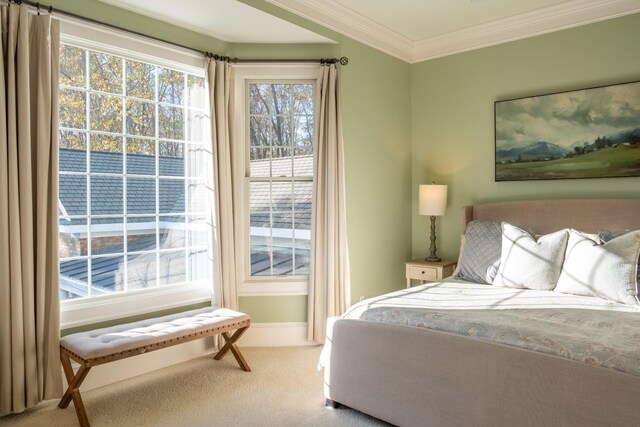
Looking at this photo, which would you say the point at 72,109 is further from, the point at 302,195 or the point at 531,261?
the point at 531,261

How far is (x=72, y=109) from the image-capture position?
3.17m

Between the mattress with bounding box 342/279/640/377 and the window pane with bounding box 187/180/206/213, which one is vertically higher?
the window pane with bounding box 187/180/206/213

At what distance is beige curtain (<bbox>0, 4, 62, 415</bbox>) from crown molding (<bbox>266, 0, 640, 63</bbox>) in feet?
5.34

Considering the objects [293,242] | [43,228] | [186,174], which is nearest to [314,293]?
[293,242]

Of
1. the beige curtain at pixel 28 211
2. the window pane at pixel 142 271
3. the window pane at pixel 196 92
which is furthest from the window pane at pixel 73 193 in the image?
the window pane at pixel 196 92

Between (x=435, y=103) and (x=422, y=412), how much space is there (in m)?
3.20

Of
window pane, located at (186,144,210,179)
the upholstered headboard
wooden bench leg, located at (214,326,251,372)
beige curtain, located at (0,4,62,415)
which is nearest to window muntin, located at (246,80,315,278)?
window pane, located at (186,144,210,179)

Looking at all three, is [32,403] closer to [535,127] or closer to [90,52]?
[90,52]

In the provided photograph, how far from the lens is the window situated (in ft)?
10.4

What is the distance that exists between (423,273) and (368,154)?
1.20 m

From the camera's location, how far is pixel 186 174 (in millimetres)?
3861

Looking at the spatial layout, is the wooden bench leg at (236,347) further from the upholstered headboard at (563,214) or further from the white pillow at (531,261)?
the upholstered headboard at (563,214)

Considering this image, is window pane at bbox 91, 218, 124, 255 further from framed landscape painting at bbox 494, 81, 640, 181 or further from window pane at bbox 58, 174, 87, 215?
framed landscape painting at bbox 494, 81, 640, 181

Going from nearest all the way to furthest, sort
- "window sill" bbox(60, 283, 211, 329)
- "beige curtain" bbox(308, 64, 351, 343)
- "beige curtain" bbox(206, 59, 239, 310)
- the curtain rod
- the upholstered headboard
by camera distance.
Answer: the curtain rod
"window sill" bbox(60, 283, 211, 329)
the upholstered headboard
"beige curtain" bbox(206, 59, 239, 310)
"beige curtain" bbox(308, 64, 351, 343)
